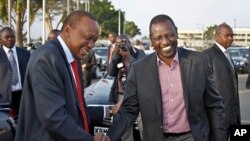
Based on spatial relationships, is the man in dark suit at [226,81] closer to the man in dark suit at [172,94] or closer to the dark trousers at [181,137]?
the man in dark suit at [172,94]

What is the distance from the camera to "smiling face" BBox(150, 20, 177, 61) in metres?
3.79

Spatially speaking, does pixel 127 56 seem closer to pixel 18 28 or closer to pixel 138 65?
pixel 138 65

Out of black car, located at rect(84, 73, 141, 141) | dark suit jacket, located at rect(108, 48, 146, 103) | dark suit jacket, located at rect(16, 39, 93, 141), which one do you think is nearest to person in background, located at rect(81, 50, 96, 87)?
black car, located at rect(84, 73, 141, 141)

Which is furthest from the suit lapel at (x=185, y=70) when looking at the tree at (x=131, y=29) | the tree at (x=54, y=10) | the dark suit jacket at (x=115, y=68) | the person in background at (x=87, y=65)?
the tree at (x=131, y=29)

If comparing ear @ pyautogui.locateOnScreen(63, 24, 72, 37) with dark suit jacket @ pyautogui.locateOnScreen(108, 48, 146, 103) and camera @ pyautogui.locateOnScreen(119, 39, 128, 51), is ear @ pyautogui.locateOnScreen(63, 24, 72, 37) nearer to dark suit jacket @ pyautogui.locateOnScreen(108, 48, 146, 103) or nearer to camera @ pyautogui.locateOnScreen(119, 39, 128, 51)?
dark suit jacket @ pyautogui.locateOnScreen(108, 48, 146, 103)

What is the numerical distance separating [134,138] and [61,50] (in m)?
3.83

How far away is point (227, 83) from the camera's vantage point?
5.77 m

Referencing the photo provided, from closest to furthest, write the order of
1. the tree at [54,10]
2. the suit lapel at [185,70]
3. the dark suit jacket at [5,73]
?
1. the suit lapel at [185,70]
2. the dark suit jacket at [5,73]
3. the tree at [54,10]

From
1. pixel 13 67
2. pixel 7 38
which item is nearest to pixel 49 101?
pixel 13 67

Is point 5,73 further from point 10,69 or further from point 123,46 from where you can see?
point 123,46

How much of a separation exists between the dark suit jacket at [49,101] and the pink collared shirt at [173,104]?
857 mm

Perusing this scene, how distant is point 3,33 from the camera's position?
771 centimetres

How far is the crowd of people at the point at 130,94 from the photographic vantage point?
2990mm

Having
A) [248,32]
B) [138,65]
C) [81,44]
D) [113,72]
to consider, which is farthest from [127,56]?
[248,32]
